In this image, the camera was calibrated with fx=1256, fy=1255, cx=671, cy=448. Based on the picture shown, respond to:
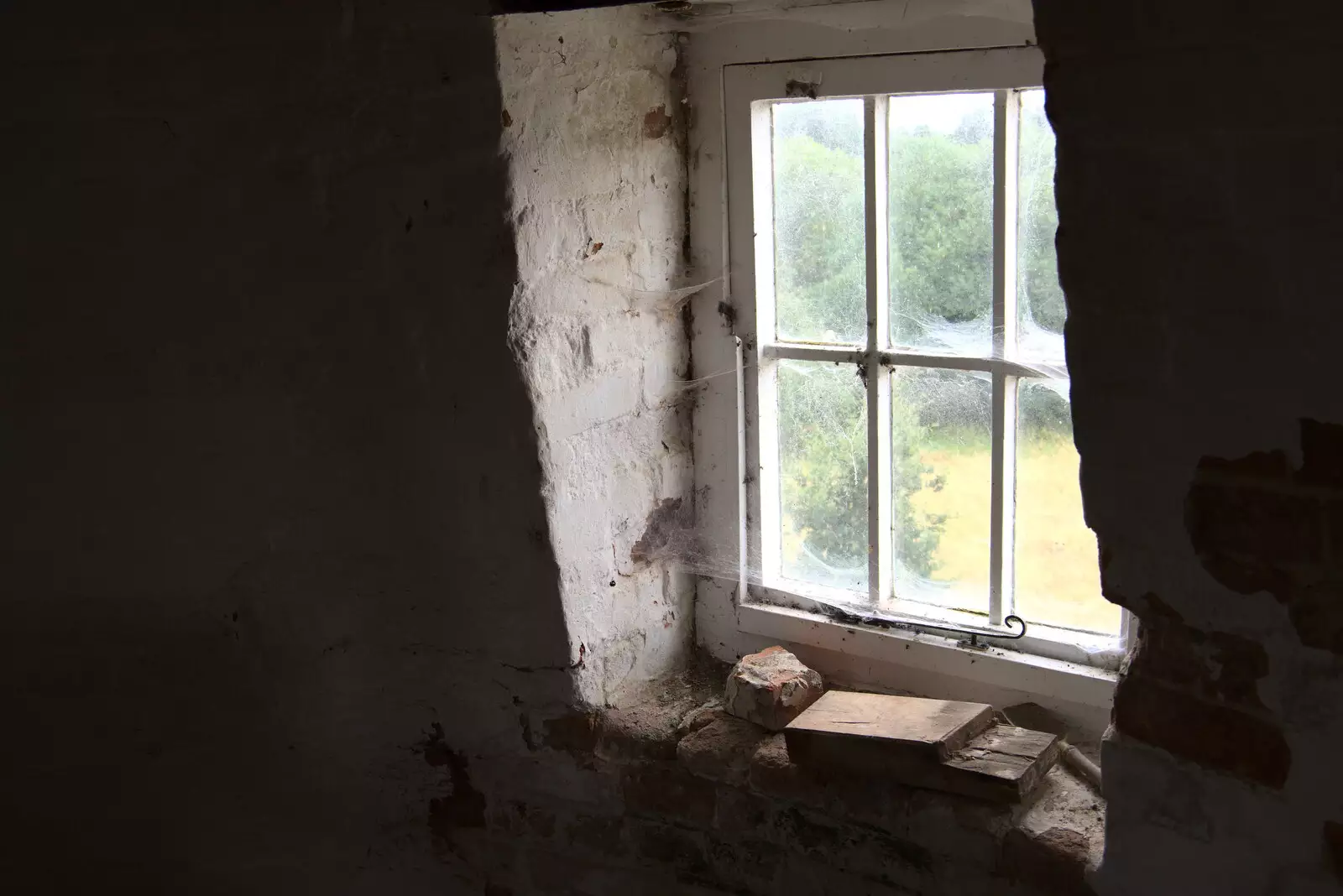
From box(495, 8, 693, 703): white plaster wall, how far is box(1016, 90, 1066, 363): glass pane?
20.6 inches

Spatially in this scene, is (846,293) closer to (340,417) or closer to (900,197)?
(900,197)

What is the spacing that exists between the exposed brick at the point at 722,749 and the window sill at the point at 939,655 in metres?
0.17

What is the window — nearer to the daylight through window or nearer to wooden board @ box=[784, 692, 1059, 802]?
the daylight through window

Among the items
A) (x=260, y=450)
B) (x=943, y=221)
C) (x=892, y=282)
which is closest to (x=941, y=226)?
(x=943, y=221)

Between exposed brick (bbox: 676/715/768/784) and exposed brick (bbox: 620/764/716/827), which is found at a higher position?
exposed brick (bbox: 676/715/768/784)

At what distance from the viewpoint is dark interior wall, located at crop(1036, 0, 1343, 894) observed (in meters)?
1.13

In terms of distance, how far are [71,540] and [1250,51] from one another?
6.15 ft

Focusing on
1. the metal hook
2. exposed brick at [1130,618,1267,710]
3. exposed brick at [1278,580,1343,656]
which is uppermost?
exposed brick at [1278,580,1343,656]

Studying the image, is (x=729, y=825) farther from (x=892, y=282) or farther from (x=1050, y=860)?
(x=892, y=282)

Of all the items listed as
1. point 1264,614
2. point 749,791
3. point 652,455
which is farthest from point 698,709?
point 1264,614

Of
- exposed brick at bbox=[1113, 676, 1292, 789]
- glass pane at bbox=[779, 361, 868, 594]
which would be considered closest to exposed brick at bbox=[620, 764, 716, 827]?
glass pane at bbox=[779, 361, 868, 594]

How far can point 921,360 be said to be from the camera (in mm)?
1725

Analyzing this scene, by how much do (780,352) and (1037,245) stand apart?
1.36 ft

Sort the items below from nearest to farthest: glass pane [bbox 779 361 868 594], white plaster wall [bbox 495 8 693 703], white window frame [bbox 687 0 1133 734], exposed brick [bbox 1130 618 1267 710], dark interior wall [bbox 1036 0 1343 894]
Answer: dark interior wall [bbox 1036 0 1343 894]
exposed brick [bbox 1130 618 1267 710]
white window frame [bbox 687 0 1133 734]
white plaster wall [bbox 495 8 693 703]
glass pane [bbox 779 361 868 594]
